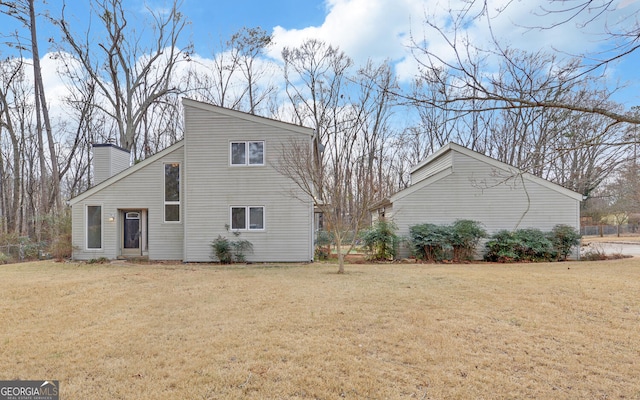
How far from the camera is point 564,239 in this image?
14047mm

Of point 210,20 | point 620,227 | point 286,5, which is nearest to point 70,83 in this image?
point 210,20

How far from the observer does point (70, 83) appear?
889 inches

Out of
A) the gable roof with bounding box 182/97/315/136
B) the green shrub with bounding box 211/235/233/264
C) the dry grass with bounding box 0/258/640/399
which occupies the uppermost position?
the gable roof with bounding box 182/97/315/136

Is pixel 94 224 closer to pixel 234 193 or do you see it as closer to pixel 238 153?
pixel 234 193

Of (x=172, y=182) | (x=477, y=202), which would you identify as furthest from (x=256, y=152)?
(x=477, y=202)

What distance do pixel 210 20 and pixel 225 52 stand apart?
2815 mm

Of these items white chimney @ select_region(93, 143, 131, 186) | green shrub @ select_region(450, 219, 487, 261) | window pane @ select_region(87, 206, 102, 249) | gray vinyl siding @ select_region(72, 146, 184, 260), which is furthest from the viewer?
white chimney @ select_region(93, 143, 131, 186)

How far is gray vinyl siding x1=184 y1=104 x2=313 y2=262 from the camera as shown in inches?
519

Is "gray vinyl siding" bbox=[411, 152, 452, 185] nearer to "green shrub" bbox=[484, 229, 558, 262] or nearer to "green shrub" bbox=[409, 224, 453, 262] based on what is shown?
"green shrub" bbox=[409, 224, 453, 262]

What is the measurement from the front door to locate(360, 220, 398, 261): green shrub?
9.84m

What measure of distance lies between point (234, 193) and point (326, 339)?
380 inches

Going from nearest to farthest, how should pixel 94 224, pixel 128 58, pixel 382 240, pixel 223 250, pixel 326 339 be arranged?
pixel 326 339 < pixel 223 250 < pixel 94 224 < pixel 382 240 < pixel 128 58

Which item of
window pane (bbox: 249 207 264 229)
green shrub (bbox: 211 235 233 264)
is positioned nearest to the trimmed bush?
window pane (bbox: 249 207 264 229)

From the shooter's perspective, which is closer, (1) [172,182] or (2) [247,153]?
(2) [247,153]
